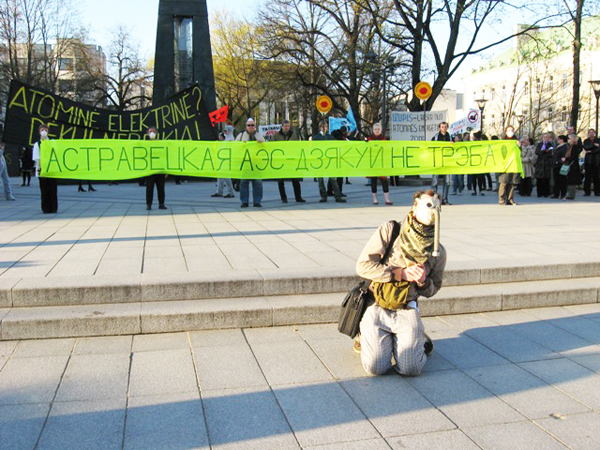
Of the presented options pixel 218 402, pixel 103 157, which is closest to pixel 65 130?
pixel 103 157

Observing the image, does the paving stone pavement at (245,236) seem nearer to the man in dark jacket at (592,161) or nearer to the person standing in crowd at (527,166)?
the person standing in crowd at (527,166)

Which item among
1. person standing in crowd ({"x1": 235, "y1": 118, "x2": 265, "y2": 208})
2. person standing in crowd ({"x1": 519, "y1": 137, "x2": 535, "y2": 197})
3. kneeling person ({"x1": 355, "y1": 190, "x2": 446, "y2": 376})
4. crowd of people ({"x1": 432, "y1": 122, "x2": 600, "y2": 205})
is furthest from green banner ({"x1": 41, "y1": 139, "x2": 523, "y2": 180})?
kneeling person ({"x1": 355, "y1": 190, "x2": 446, "y2": 376})

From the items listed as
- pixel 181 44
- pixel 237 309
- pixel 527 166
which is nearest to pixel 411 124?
pixel 527 166

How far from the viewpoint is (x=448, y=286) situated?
21.3 ft

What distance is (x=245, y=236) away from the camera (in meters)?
9.05

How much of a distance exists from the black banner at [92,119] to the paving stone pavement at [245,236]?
1.72 meters

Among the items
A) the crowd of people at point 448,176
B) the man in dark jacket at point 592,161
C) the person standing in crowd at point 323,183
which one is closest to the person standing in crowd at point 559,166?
the crowd of people at point 448,176

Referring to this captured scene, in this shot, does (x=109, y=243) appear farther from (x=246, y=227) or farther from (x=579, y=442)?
(x=579, y=442)

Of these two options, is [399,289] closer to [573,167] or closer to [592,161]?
[573,167]

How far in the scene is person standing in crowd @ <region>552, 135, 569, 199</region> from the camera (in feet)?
53.3

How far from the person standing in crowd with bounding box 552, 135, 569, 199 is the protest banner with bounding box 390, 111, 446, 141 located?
5982 millimetres

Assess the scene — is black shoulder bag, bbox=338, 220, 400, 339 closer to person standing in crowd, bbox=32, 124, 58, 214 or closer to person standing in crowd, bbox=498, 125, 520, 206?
person standing in crowd, bbox=32, 124, 58, 214

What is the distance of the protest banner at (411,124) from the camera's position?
72.7ft

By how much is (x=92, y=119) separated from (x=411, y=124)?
12.3m
